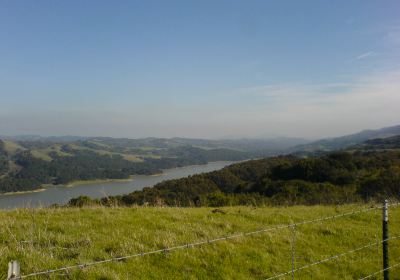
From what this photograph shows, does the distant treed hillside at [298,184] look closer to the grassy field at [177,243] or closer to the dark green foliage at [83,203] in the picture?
the dark green foliage at [83,203]

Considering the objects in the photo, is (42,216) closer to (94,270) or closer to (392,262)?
(94,270)

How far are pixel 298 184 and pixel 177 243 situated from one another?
5421 cm

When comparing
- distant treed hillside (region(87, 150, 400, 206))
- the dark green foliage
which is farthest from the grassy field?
distant treed hillside (region(87, 150, 400, 206))

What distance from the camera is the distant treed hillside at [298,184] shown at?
38906mm

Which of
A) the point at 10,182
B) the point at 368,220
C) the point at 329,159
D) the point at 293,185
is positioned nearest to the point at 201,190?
the point at 329,159

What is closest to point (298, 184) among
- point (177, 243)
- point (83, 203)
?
point (83, 203)

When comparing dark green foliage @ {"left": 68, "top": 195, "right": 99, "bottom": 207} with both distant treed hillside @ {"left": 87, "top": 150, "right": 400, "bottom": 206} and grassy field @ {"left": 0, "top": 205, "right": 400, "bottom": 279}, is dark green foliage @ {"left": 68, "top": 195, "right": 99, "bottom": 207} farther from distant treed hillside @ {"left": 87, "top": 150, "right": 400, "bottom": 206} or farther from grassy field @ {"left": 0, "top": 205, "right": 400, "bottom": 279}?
grassy field @ {"left": 0, "top": 205, "right": 400, "bottom": 279}

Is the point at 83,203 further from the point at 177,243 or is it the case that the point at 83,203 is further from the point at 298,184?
the point at 298,184

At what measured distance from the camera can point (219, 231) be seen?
34.0ft

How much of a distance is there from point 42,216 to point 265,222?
23.5 feet

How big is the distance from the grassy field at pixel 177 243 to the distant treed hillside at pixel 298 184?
616 inches

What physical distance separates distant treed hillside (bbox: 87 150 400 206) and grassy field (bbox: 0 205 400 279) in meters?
15.7

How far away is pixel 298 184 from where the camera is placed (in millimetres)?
60125

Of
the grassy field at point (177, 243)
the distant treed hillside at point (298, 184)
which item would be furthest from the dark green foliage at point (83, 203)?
the grassy field at point (177, 243)
